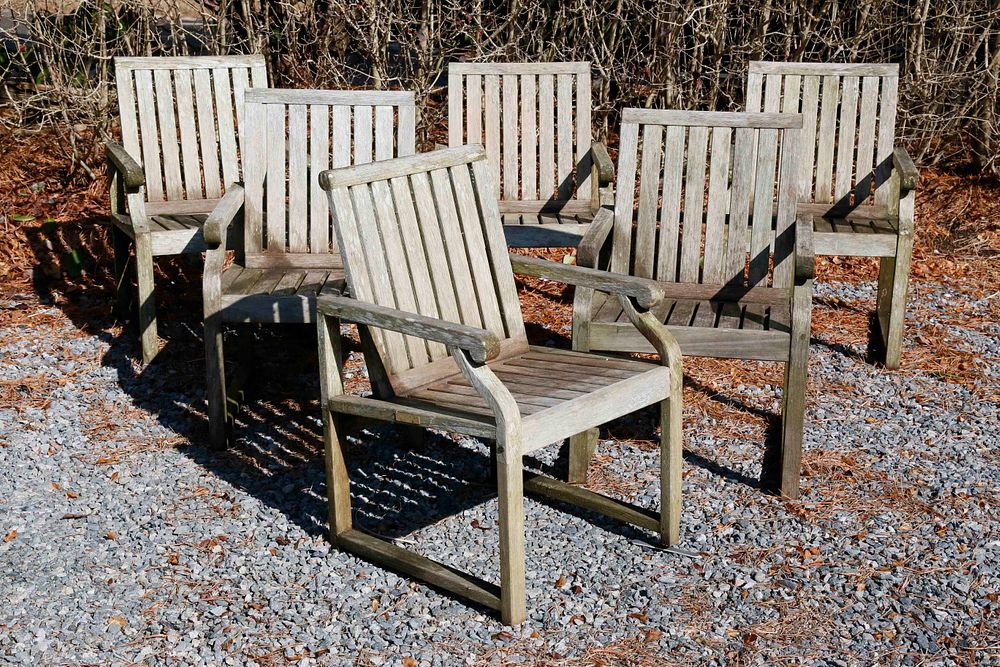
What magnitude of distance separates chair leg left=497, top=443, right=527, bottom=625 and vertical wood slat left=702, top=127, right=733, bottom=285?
1687 millimetres

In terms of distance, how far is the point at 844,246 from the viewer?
5109 millimetres

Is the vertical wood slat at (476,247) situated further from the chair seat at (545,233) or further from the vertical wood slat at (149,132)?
the vertical wood slat at (149,132)

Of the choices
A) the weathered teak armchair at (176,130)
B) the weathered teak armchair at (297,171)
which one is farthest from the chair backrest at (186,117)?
Result: the weathered teak armchair at (297,171)

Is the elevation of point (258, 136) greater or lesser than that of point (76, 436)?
greater

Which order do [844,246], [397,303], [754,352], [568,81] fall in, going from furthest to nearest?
1. [568,81]
2. [844,246]
3. [754,352]
4. [397,303]

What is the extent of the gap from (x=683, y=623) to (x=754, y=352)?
1.05 metres

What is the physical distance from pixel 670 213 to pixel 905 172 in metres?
1.15

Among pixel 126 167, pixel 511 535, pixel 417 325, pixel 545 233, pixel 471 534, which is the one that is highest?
pixel 126 167

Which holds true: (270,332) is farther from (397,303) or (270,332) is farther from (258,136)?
(397,303)

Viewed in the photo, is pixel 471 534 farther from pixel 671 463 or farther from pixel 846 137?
pixel 846 137

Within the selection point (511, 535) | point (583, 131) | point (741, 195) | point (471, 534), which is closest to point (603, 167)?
point (583, 131)

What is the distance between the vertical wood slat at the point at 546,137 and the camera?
223 inches

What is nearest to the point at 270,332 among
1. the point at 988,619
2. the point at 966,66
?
the point at 988,619

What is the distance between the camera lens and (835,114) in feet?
18.2
